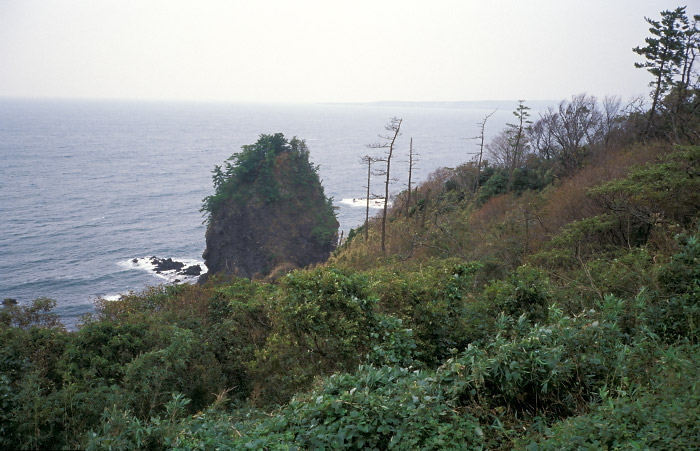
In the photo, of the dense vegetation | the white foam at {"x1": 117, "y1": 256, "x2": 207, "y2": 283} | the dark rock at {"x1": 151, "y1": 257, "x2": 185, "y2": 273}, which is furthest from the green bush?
the dark rock at {"x1": 151, "y1": 257, "x2": 185, "y2": 273}

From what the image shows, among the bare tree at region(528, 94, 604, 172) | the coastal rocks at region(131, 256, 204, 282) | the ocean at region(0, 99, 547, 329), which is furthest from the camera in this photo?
the coastal rocks at region(131, 256, 204, 282)

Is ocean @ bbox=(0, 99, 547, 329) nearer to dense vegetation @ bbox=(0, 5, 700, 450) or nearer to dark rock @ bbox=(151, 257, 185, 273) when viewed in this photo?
dark rock @ bbox=(151, 257, 185, 273)

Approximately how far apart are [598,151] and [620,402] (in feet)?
107

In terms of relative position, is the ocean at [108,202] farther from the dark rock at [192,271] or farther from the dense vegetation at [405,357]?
the dense vegetation at [405,357]

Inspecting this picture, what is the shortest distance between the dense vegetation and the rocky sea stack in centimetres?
3409

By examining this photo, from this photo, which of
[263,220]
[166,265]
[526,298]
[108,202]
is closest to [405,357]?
[526,298]

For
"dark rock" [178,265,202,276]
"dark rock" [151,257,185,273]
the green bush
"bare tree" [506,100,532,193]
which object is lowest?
"dark rock" [178,265,202,276]

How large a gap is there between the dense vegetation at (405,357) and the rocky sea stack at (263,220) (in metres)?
34.1

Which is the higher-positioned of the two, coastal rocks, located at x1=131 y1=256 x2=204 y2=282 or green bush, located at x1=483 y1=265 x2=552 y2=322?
green bush, located at x1=483 y1=265 x2=552 y2=322

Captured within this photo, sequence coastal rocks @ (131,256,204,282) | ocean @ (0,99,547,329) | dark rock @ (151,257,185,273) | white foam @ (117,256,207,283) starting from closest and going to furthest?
ocean @ (0,99,547,329)
white foam @ (117,256,207,283)
coastal rocks @ (131,256,204,282)
dark rock @ (151,257,185,273)

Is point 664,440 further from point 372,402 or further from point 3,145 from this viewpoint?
point 3,145

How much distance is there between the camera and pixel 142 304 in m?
13.1

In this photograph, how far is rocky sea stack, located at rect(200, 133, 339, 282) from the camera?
48.2 meters

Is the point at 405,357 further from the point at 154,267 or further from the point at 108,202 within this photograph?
the point at 108,202
